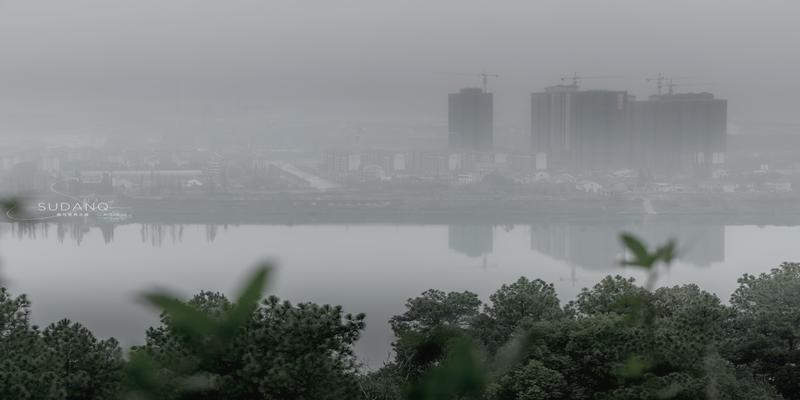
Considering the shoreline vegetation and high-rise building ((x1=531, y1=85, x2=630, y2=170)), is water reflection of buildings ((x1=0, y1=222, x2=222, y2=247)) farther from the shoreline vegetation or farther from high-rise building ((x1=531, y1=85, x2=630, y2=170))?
the shoreline vegetation

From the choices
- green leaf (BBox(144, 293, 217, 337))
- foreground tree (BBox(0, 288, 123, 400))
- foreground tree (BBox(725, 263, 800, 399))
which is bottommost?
foreground tree (BBox(725, 263, 800, 399))

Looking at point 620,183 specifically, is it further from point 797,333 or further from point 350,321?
point 350,321

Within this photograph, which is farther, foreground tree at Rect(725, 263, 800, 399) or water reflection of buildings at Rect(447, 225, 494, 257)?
water reflection of buildings at Rect(447, 225, 494, 257)

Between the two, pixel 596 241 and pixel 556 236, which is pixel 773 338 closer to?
pixel 596 241

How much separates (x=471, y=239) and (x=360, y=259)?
3.94 m

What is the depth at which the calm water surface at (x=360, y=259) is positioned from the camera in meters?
18.9

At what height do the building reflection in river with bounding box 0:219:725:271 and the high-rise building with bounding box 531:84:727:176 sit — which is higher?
the high-rise building with bounding box 531:84:727:176

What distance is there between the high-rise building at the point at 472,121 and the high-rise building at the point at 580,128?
1.59 meters

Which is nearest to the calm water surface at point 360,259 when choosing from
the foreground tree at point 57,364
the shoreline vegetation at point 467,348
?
the shoreline vegetation at point 467,348

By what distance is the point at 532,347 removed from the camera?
5426mm

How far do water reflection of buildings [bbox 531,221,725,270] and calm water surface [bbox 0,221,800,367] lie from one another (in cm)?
4

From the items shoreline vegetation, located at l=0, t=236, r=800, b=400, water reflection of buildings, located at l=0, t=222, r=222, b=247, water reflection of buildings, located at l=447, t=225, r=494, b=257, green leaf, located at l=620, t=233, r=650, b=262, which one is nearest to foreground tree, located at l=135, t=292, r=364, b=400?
shoreline vegetation, located at l=0, t=236, r=800, b=400

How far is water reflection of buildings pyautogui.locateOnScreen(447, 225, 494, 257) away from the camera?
24.7 m

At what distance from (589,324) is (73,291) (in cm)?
1704
